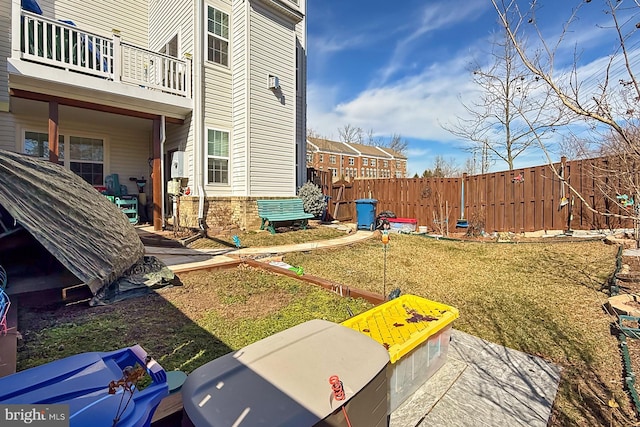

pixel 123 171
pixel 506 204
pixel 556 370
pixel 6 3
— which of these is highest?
pixel 6 3

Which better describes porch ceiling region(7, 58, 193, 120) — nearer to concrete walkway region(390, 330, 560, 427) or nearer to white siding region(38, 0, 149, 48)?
white siding region(38, 0, 149, 48)

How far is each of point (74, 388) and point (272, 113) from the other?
926 cm

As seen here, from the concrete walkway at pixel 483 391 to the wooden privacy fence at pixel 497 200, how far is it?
5.44 metres

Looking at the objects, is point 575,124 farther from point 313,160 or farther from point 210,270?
point 313,160

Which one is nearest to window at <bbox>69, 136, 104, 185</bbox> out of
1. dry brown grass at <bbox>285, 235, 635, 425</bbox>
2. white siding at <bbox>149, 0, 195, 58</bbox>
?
white siding at <bbox>149, 0, 195, 58</bbox>

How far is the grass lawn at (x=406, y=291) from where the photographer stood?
7.93 feet

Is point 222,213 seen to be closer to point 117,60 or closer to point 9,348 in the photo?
point 117,60

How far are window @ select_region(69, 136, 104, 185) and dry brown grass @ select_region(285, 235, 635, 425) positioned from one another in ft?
23.1

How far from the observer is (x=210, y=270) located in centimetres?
502

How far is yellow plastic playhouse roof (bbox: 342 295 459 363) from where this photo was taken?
2.04 meters

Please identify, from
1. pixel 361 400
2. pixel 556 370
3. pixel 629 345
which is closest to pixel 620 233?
pixel 629 345

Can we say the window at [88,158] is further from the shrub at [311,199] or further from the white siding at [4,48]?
the shrub at [311,199]

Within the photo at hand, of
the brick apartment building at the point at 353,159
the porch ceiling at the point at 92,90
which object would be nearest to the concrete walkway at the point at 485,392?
the porch ceiling at the point at 92,90

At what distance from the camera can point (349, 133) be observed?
48.3 meters
